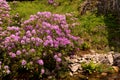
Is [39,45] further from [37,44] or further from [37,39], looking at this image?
[37,39]

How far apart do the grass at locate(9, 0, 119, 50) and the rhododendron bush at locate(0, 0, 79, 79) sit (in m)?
1.00

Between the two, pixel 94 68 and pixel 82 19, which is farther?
pixel 82 19

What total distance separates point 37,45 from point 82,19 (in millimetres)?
4766

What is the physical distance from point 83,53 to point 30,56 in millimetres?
3132

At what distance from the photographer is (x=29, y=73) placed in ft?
36.3

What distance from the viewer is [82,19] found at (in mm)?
15078

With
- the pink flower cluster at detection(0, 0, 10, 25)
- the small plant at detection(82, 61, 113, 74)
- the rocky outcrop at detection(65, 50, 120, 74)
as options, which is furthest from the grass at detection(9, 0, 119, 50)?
the small plant at detection(82, 61, 113, 74)

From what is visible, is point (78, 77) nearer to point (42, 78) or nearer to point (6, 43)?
point (42, 78)

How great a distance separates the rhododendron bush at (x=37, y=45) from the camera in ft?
34.9

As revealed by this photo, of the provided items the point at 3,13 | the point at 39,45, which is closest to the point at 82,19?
the point at 3,13

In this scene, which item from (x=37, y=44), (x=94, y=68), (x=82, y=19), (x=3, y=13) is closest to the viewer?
(x=37, y=44)

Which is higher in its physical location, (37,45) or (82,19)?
(37,45)

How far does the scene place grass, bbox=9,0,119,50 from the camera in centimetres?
1379

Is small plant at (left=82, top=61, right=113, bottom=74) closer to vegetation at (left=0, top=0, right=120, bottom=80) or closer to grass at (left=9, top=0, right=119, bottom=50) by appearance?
vegetation at (left=0, top=0, right=120, bottom=80)
